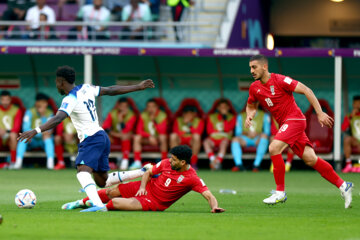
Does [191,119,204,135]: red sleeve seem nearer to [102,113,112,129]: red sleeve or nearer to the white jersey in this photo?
[102,113,112,129]: red sleeve

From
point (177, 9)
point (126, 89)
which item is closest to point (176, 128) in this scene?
point (177, 9)

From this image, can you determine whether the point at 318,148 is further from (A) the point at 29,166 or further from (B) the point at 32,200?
(B) the point at 32,200

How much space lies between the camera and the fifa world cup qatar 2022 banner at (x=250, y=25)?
20391 mm

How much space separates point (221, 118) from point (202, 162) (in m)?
1.65

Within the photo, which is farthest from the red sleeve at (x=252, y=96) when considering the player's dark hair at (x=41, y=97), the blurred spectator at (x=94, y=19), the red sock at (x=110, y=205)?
the blurred spectator at (x=94, y=19)

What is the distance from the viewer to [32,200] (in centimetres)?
962

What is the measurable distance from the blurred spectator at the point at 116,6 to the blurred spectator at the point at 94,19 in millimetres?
234

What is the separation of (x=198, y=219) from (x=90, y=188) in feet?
4.70

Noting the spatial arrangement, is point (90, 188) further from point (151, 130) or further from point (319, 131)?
point (319, 131)

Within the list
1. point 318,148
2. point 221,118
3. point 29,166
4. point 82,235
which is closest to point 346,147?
point 318,148

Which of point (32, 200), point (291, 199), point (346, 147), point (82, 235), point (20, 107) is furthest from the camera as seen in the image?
point (20, 107)

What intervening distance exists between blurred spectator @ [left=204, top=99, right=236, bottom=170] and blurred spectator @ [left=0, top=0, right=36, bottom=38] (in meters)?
5.83

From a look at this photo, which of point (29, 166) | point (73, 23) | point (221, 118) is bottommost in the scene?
point (29, 166)

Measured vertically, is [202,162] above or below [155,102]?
below
